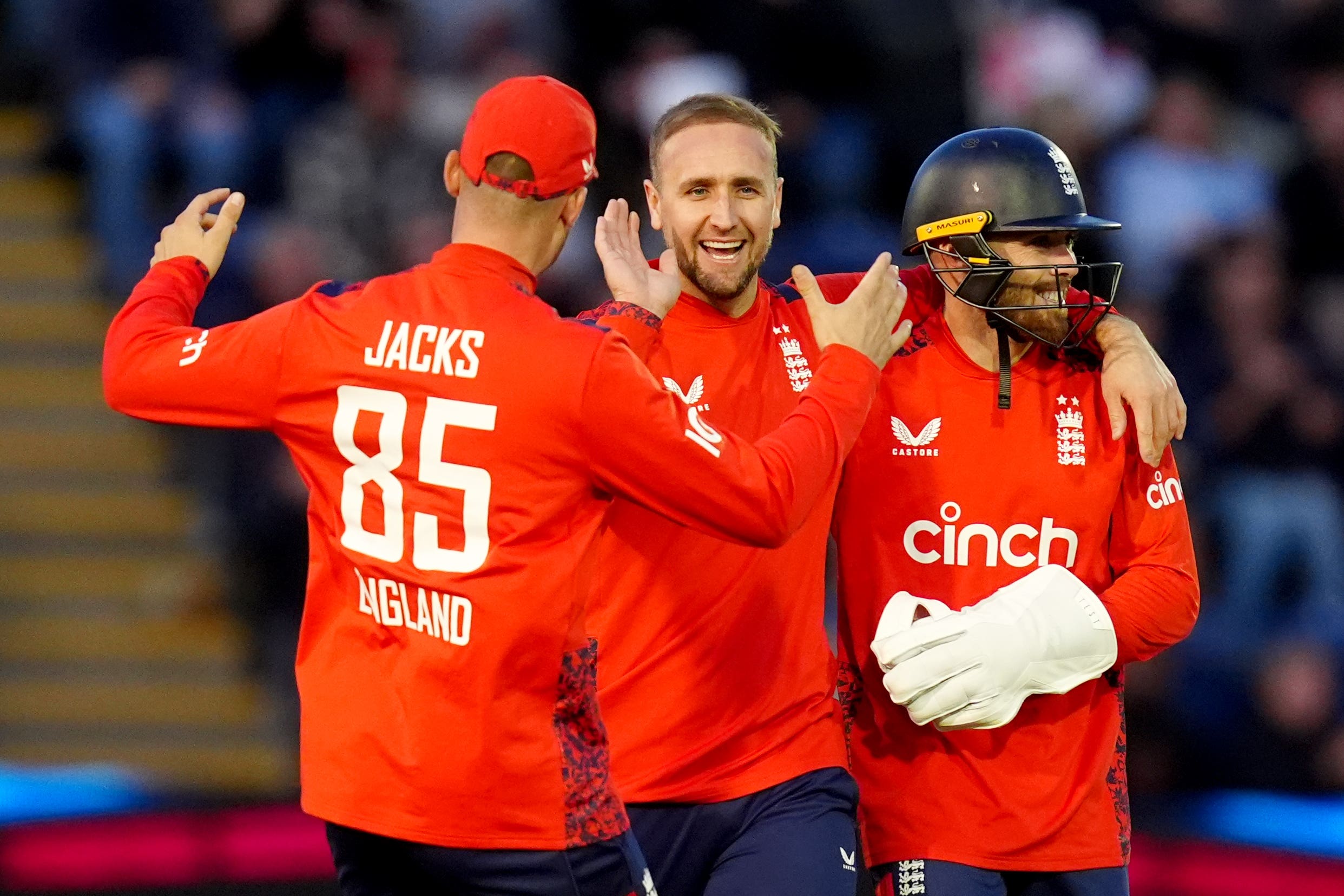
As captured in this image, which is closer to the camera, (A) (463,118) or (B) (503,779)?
(B) (503,779)

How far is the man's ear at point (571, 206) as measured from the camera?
3789 mm

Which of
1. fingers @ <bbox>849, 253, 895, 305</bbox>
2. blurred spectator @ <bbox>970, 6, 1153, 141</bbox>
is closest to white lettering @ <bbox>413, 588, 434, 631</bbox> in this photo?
fingers @ <bbox>849, 253, 895, 305</bbox>

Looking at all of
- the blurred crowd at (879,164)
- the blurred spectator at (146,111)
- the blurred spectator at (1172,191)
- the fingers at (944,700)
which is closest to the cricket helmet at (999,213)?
the fingers at (944,700)

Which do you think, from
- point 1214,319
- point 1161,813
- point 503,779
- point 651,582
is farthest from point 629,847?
point 1214,319

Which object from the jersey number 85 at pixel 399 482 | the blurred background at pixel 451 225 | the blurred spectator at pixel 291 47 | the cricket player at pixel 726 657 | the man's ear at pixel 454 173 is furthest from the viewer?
the blurred spectator at pixel 291 47

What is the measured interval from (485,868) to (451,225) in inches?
214

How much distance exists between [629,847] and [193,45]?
6672 millimetres

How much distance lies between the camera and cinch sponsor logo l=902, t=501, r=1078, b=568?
4.52 metres

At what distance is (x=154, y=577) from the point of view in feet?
30.6

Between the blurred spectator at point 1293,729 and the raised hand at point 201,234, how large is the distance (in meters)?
5.50

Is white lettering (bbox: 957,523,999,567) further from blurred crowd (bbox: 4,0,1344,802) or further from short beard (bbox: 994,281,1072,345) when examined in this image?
blurred crowd (bbox: 4,0,1344,802)

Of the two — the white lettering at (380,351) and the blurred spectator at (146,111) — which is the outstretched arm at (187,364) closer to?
the white lettering at (380,351)

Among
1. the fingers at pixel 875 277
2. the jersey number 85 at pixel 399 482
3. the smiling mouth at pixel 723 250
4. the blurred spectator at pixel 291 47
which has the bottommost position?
the jersey number 85 at pixel 399 482

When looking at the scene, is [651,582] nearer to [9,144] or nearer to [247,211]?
[247,211]
